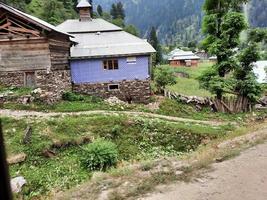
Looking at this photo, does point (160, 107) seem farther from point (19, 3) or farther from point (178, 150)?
point (19, 3)

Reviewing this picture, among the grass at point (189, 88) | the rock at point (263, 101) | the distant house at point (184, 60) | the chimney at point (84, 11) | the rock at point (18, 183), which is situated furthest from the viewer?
the distant house at point (184, 60)

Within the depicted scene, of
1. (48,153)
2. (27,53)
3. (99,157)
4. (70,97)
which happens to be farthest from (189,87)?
(99,157)

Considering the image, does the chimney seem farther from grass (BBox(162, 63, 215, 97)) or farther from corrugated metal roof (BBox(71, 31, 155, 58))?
grass (BBox(162, 63, 215, 97))

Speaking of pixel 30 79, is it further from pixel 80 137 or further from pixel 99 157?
pixel 99 157

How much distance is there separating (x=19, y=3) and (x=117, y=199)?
195ft

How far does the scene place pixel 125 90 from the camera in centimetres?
3388

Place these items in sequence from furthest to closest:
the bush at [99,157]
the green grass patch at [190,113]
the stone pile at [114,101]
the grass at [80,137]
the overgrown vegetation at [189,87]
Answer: the overgrown vegetation at [189,87], the stone pile at [114,101], the green grass patch at [190,113], the bush at [99,157], the grass at [80,137]

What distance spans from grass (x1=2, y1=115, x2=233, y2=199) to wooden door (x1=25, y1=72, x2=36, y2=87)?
272 inches

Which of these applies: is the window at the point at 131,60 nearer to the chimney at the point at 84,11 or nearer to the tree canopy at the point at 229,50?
the tree canopy at the point at 229,50

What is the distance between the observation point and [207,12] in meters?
33.1

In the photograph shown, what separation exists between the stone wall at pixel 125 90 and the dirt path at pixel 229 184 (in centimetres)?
2166

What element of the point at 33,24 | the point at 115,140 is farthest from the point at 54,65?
the point at 115,140

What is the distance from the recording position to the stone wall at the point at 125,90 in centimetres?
3362

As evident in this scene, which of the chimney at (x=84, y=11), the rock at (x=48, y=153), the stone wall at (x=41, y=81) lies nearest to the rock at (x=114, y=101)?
the stone wall at (x=41, y=81)
